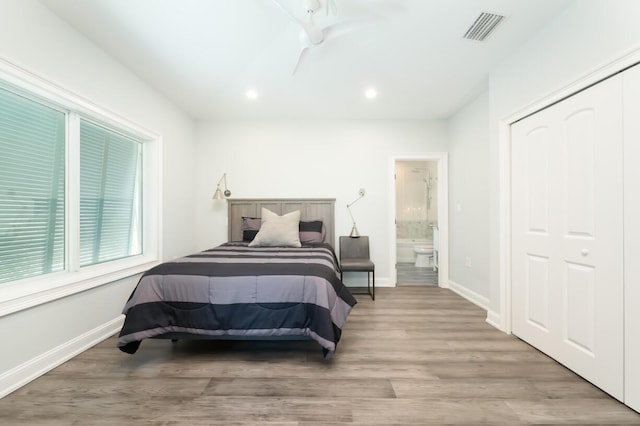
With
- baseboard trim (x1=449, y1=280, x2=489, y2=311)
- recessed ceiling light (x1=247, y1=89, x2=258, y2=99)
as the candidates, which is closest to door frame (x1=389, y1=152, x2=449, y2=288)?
baseboard trim (x1=449, y1=280, x2=489, y2=311)

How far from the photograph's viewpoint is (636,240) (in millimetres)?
1459

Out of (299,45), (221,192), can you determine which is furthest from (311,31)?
(221,192)

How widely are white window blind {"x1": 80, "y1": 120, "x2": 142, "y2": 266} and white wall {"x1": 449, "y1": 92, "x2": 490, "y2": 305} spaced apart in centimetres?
397

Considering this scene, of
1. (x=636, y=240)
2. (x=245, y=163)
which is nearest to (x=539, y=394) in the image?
(x=636, y=240)

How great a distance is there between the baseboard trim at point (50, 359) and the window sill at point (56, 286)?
0.37 metres

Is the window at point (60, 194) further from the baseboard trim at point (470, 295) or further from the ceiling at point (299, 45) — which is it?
the baseboard trim at point (470, 295)

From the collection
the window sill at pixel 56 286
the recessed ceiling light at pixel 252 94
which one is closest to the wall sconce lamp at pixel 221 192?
the recessed ceiling light at pixel 252 94

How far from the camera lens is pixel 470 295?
3416 mm

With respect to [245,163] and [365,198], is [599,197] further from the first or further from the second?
[245,163]

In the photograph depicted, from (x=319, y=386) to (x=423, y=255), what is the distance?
445 cm

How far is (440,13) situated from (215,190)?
135 inches

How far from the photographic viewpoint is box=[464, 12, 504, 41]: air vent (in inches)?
77.4

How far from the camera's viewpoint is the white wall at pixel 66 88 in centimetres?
165

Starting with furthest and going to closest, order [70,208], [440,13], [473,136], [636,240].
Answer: [473,136] → [70,208] → [440,13] → [636,240]
